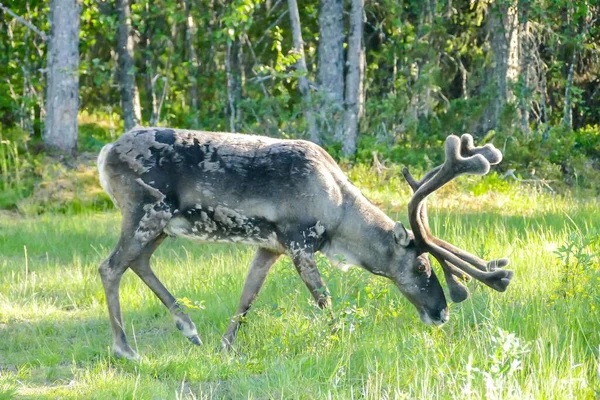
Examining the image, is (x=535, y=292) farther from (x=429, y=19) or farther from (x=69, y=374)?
(x=429, y=19)

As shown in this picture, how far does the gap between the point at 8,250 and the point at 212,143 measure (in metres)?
4.31

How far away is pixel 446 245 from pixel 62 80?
916 centimetres

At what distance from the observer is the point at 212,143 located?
7.55 m

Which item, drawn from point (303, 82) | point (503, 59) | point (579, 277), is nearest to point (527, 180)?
point (503, 59)

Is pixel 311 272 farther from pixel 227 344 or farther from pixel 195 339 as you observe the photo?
pixel 195 339

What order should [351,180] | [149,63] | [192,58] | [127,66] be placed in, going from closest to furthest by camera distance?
1. [351,180]
2. [127,66]
3. [149,63]
4. [192,58]

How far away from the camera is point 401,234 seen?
745 centimetres

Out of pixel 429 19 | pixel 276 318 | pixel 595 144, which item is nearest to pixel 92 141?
pixel 429 19

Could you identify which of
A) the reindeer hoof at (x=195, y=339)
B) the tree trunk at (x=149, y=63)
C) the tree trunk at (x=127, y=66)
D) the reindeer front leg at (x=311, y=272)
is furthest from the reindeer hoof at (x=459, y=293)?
the tree trunk at (x=149, y=63)

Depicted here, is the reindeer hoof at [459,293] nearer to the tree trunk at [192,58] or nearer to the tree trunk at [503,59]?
the tree trunk at [503,59]

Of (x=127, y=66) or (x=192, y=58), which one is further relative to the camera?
(x=192, y=58)

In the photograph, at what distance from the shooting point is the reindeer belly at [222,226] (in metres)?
7.42

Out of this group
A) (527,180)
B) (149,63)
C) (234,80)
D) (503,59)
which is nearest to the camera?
(527,180)

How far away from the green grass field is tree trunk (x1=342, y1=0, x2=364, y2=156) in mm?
5215
